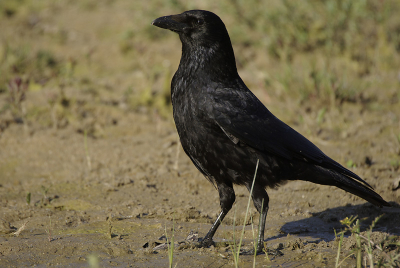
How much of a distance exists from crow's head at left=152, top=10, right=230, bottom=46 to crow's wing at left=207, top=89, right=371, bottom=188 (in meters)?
0.48

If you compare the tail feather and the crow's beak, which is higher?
the crow's beak

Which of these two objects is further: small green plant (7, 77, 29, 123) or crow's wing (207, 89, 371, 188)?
small green plant (7, 77, 29, 123)

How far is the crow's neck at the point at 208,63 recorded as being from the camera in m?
3.61

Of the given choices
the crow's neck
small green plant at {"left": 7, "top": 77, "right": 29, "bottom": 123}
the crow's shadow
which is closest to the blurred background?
small green plant at {"left": 7, "top": 77, "right": 29, "bottom": 123}

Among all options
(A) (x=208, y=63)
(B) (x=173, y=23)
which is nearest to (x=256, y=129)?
(A) (x=208, y=63)

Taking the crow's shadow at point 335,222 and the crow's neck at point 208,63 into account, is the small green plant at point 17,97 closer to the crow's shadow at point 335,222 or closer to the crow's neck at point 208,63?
the crow's neck at point 208,63

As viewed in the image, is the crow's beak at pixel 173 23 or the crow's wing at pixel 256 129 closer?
the crow's wing at pixel 256 129

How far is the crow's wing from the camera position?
11.1ft

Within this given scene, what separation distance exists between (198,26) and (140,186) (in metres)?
1.77

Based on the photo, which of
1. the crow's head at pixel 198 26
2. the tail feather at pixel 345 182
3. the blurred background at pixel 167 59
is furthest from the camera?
the blurred background at pixel 167 59

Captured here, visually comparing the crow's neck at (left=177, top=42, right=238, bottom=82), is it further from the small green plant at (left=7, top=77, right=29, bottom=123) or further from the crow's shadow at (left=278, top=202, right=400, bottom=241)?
the small green plant at (left=7, top=77, right=29, bottom=123)

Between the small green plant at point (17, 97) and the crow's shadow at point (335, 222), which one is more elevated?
the small green plant at point (17, 97)

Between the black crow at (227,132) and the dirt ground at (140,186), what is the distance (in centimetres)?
34

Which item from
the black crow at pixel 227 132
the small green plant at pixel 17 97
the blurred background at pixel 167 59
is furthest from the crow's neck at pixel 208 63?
the small green plant at pixel 17 97
